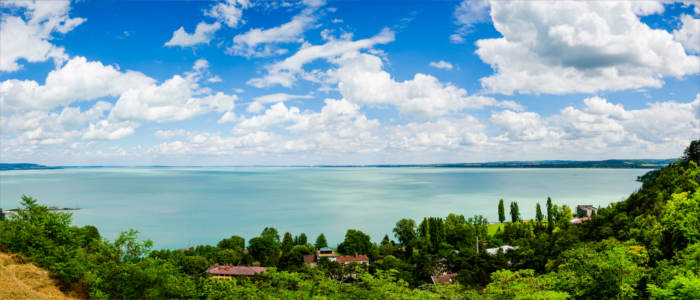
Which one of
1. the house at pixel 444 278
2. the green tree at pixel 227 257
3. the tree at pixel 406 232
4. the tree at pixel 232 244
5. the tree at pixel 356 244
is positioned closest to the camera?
the house at pixel 444 278

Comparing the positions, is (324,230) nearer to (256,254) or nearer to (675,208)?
(256,254)

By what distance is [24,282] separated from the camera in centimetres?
1252

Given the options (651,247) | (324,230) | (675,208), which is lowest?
(324,230)

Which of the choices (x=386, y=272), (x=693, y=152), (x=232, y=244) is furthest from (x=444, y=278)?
(x=693, y=152)

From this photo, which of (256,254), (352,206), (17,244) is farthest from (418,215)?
(17,244)

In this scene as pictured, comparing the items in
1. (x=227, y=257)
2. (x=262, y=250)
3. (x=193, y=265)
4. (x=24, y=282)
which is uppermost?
(x=24, y=282)

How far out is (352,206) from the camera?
102 m

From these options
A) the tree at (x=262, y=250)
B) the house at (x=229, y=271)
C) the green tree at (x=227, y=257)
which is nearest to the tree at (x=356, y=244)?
the tree at (x=262, y=250)

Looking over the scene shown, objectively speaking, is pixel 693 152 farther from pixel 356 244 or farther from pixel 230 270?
pixel 230 270

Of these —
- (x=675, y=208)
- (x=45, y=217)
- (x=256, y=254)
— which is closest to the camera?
(x=45, y=217)

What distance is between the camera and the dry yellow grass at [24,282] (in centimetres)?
1135

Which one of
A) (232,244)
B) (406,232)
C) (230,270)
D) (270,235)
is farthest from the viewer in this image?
(406,232)

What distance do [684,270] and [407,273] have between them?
19.2 meters

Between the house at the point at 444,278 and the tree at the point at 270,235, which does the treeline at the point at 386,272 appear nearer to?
the house at the point at 444,278
